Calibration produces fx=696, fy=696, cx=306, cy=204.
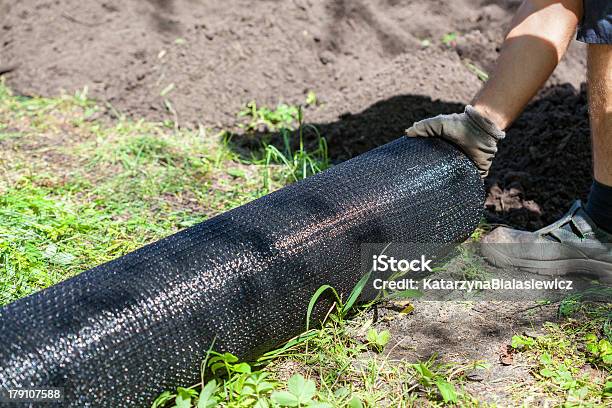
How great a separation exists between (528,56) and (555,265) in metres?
0.84

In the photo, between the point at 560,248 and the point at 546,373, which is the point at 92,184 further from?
the point at 546,373

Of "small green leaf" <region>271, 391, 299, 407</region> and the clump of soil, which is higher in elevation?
the clump of soil

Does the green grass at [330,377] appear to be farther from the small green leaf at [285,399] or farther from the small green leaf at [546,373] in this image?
the small green leaf at [546,373]

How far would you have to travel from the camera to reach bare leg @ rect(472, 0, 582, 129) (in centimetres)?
269

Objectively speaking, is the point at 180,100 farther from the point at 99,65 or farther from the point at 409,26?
the point at 409,26

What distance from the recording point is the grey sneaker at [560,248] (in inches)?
108

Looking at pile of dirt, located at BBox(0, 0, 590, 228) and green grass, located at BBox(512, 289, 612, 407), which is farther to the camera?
pile of dirt, located at BBox(0, 0, 590, 228)

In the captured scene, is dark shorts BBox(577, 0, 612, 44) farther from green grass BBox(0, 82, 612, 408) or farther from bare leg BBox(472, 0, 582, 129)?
green grass BBox(0, 82, 612, 408)

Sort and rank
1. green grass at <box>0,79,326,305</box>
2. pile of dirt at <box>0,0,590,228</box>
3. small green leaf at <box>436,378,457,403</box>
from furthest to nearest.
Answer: pile of dirt at <box>0,0,590,228</box>, green grass at <box>0,79,326,305</box>, small green leaf at <box>436,378,457,403</box>

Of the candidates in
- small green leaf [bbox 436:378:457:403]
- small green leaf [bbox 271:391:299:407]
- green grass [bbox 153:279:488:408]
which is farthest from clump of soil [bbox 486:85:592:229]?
small green leaf [bbox 271:391:299:407]

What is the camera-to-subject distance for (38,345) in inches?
74.5

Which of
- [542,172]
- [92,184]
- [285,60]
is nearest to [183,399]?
[92,184]

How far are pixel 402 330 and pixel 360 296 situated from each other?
206 millimetres

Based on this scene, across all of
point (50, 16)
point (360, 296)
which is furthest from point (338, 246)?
point (50, 16)
